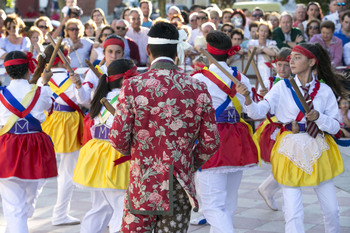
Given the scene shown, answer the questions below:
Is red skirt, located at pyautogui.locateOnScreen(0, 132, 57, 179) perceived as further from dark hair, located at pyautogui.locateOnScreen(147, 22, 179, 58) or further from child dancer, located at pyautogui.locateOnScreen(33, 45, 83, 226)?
dark hair, located at pyautogui.locateOnScreen(147, 22, 179, 58)

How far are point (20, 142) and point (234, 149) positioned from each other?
1.78 metres

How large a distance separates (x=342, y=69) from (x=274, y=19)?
2.16 meters

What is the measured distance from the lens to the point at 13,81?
217 inches

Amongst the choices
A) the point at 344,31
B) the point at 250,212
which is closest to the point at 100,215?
the point at 250,212

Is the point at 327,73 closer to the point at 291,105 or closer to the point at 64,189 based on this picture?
the point at 291,105

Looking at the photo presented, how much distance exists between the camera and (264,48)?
10.6m

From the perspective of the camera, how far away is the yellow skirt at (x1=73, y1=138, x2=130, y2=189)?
5145mm

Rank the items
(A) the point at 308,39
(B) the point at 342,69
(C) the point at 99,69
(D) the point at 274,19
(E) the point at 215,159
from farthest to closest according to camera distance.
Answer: (D) the point at 274,19 → (A) the point at 308,39 → (B) the point at 342,69 → (C) the point at 99,69 → (E) the point at 215,159

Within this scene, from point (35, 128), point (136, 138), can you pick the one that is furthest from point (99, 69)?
point (136, 138)

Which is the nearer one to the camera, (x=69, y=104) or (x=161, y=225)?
(x=161, y=225)

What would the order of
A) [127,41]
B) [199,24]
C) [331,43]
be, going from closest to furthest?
[127,41] < [331,43] < [199,24]

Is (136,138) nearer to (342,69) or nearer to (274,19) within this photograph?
(342,69)

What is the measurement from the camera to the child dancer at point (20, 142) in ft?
17.7

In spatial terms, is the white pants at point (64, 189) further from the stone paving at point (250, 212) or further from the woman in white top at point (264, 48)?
the woman in white top at point (264, 48)
